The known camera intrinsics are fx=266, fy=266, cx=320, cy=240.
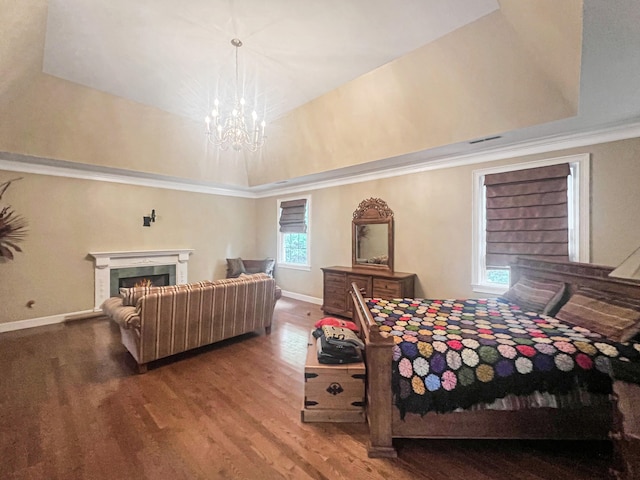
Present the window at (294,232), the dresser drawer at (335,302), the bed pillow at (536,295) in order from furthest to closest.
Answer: the window at (294,232) → the dresser drawer at (335,302) → the bed pillow at (536,295)

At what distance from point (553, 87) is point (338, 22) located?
2112mm

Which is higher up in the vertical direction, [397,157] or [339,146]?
[339,146]

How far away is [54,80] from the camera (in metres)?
3.47

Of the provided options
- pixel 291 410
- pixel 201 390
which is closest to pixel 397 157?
pixel 291 410

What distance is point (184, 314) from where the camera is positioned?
3023 mm

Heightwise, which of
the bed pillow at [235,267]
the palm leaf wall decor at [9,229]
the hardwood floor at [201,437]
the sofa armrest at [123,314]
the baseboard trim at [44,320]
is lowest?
the hardwood floor at [201,437]

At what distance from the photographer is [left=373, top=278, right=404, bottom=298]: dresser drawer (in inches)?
160

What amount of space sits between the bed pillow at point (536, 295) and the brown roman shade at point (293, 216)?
13.2 feet

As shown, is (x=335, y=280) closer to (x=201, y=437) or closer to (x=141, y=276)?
(x=201, y=437)

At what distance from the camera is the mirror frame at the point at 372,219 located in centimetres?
461

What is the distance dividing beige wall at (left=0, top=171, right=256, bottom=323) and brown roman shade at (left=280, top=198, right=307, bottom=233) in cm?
189

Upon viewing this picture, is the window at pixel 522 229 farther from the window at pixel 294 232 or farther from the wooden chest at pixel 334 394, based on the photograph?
the window at pixel 294 232

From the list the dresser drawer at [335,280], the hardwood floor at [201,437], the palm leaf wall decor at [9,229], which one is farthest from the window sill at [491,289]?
the palm leaf wall decor at [9,229]

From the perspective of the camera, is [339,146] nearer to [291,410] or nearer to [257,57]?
[257,57]
